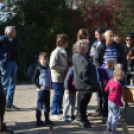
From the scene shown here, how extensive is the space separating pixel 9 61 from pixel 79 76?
6.57ft

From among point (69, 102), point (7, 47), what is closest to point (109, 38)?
point (69, 102)

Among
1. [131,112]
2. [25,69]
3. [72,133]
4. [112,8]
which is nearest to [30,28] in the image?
[25,69]

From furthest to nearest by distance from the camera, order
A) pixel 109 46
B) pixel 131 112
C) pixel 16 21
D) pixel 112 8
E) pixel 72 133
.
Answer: pixel 112 8 < pixel 16 21 < pixel 131 112 < pixel 109 46 < pixel 72 133

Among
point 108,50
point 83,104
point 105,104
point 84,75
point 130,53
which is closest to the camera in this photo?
point 84,75

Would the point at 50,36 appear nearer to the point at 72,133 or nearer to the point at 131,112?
the point at 131,112

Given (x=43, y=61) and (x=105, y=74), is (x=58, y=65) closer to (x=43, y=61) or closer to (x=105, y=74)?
(x=43, y=61)

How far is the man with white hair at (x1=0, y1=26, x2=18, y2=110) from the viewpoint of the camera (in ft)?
18.7

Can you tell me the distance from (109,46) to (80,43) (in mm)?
807

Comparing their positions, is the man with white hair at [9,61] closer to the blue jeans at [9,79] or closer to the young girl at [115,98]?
the blue jeans at [9,79]

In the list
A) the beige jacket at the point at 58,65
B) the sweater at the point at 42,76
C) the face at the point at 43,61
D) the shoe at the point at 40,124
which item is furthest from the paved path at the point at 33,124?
the face at the point at 43,61

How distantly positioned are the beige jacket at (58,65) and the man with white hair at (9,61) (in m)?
1.07

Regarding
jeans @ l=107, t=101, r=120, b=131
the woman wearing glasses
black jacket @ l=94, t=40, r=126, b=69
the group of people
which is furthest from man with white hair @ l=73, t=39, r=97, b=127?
the woman wearing glasses

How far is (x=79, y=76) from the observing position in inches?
175

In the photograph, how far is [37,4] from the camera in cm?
1134
